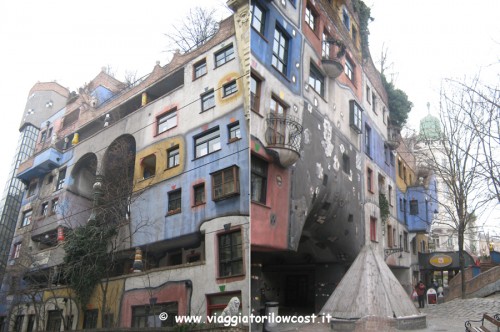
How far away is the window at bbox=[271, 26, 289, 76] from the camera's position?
570 centimetres

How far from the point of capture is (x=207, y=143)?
501cm

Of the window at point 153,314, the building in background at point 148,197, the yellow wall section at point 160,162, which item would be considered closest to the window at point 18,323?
the building in background at point 148,197

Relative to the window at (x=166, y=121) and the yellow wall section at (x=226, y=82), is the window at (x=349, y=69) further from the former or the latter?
the window at (x=166, y=121)

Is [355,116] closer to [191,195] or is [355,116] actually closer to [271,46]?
[271,46]

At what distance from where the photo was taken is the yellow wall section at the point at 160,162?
5289 mm

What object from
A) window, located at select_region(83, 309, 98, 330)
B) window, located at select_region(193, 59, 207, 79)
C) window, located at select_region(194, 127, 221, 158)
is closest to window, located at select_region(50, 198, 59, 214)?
window, located at select_region(83, 309, 98, 330)

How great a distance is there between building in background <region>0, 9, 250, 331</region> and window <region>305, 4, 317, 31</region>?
192 centimetres

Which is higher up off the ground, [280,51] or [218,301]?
[280,51]

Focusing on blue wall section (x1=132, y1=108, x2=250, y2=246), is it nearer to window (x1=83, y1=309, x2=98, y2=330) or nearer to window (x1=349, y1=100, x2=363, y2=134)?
window (x1=83, y1=309, x2=98, y2=330)

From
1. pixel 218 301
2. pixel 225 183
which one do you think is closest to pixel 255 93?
pixel 225 183

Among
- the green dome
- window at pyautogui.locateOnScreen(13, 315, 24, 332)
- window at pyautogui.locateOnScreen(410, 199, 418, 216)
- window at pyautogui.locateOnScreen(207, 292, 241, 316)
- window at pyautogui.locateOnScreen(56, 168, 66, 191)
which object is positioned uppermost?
the green dome

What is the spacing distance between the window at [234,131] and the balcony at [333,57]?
105 inches

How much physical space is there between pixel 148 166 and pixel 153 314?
1828mm

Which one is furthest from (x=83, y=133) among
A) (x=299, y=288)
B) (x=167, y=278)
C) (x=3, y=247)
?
(x=299, y=288)
